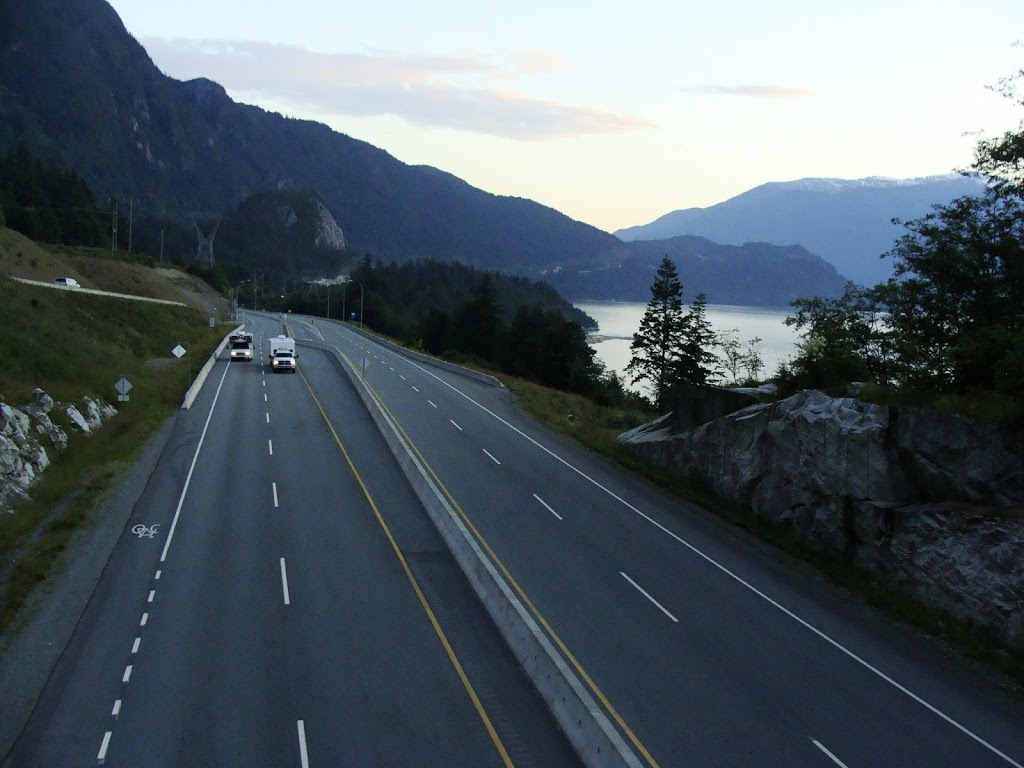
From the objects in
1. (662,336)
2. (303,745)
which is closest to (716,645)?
(303,745)

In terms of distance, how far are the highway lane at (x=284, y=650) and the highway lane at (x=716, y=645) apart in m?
1.95

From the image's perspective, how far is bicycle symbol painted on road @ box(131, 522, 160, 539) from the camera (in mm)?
24203

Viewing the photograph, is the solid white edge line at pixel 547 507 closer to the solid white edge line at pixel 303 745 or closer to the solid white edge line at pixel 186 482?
the solid white edge line at pixel 186 482

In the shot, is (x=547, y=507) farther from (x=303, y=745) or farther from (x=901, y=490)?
(x=303, y=745)

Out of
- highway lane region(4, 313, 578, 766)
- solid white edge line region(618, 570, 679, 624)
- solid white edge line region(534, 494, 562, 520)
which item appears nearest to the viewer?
highway lane region(4, 313, 578, 766)

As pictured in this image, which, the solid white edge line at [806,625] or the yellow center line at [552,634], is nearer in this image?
the yellow center line at [552,634]

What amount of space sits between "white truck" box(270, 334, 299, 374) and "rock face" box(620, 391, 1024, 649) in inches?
1327

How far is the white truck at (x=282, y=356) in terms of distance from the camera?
5647 cm

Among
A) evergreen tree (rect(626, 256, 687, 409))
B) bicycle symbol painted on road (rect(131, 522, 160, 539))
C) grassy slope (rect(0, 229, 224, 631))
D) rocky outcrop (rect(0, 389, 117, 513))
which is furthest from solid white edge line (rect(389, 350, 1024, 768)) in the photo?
evergreen tree (rect(626, 256, 687, 409))

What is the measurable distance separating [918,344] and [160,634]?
2342 centimetres

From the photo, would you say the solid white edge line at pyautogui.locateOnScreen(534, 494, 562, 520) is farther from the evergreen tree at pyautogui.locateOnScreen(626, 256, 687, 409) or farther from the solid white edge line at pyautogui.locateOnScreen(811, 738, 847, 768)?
the evergreen tree at pyautogui.locateOnScreen(626, 256, 687, 409)

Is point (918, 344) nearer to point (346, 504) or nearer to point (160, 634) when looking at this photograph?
point (346, 504)

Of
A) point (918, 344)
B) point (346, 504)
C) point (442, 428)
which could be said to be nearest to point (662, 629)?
point (346, 504)

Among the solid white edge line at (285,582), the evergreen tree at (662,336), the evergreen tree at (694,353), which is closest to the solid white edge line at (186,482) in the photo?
the solid white edge line at (285,582)
